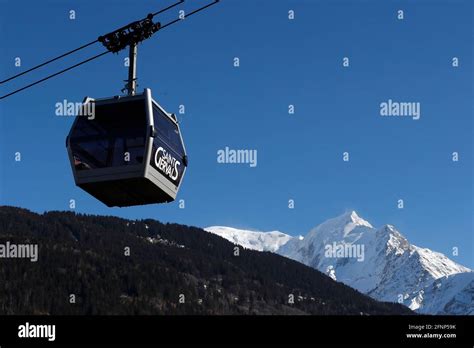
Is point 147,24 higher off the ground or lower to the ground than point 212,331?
higher

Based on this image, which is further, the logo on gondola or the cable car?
the logo on gondola

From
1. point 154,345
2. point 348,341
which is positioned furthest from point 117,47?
point 348,341

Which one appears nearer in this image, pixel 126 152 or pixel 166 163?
pixel 126 152

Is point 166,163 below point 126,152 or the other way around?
below

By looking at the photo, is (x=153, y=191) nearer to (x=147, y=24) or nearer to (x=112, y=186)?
→ (x=112, y=186)

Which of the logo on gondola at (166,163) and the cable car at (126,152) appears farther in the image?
the logo on gondola at (166,163)
